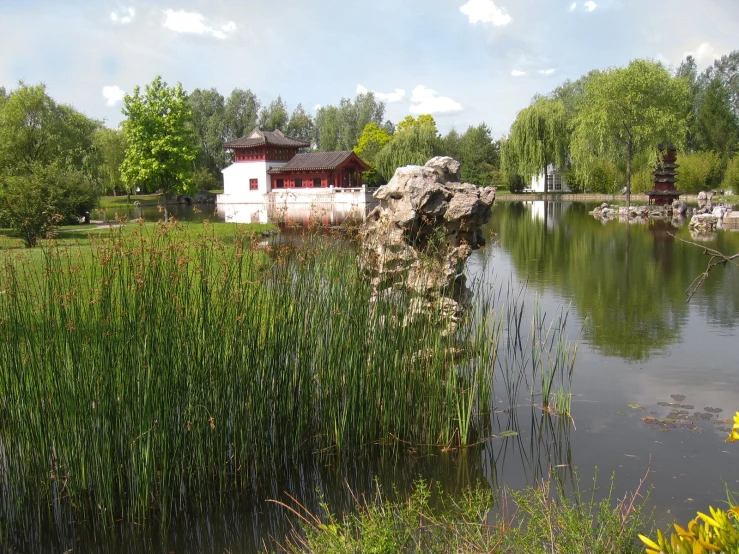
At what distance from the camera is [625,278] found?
10.8m

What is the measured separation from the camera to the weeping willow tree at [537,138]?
3344 centimetres

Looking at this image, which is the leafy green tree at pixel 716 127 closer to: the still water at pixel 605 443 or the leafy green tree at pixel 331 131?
the leafy green tree at pixel 331 131

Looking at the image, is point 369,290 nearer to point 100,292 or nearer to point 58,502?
point 100,292

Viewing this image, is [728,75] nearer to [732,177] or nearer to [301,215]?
[732,177]

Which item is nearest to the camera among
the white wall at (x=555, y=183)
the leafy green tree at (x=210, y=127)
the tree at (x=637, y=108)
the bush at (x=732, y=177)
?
the tree at (x=637, y=108)

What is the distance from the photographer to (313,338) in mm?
3902

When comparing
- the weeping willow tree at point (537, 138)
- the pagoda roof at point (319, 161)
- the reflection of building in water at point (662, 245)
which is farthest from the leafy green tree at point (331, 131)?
the reflection of building in water at point (662, 245)

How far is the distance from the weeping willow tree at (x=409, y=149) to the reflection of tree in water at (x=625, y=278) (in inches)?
837

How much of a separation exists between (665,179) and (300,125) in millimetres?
44333

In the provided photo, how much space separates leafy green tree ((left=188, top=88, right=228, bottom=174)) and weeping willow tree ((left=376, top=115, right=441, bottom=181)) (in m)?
15.5

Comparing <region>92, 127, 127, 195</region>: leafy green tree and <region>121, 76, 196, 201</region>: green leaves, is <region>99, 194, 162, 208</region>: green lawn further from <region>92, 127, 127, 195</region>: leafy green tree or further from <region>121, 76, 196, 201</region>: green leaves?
<region>121, 76, 196, 201</region>: green leaves

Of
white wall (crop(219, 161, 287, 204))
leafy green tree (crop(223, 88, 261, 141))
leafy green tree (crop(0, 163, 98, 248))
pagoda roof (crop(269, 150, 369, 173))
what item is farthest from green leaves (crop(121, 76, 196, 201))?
leafy green tree (crop(223, 88, 261, 141))

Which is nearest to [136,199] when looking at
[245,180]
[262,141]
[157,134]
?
[245,180]

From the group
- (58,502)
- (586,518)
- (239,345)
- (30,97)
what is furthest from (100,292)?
(30,97)
